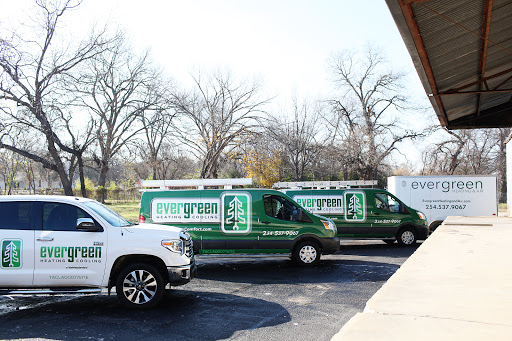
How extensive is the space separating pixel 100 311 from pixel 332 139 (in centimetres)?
3477

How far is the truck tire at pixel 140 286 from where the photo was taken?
739 centimetres

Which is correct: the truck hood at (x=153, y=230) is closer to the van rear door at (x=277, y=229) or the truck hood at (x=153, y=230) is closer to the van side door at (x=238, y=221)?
the van side door at (x=238, y=221)

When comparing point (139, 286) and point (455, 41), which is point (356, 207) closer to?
point (455, 41)

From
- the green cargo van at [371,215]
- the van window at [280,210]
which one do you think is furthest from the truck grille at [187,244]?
the green cargo van at [371,215]

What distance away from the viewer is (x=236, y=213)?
39.2 feet

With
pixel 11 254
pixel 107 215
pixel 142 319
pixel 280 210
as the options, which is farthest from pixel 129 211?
pixel 142 319

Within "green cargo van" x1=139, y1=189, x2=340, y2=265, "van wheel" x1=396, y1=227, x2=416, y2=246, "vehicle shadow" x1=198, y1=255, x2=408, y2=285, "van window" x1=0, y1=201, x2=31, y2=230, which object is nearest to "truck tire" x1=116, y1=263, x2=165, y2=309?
"van window" x1=0, y1=201, x2=31, y2=230

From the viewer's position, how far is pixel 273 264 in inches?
490

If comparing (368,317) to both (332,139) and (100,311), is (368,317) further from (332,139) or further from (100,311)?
(332,139)

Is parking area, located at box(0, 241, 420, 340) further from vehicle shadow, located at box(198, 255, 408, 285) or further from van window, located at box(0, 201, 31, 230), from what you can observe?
van window, located at box(0, 201, 31, 230)

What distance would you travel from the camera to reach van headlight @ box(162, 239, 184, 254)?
7543 millimetres

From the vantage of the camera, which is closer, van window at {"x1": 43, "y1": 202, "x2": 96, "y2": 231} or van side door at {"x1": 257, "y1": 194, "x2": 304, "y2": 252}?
van window at {"x1": 43, "y1": 202, "x2": 96, "y2": 231}

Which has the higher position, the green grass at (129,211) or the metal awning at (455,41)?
the metal awning at (455,41)

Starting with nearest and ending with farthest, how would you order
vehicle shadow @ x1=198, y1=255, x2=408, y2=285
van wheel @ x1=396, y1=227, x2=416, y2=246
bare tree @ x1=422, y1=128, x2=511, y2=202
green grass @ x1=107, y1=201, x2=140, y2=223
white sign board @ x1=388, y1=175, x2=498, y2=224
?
vehicle shadow @ x1=198, y1=255, x2=408, y2=285, van wheel @ x1=396, y1=227, x2=416, y2=246, white sign board @ x1=388, y1=175, x2=498, y2=224, green grass @ x1=107, y1=201, x2=140, y2=223, bare tree @ x1=422, y1=128, x2=511, y2=202
